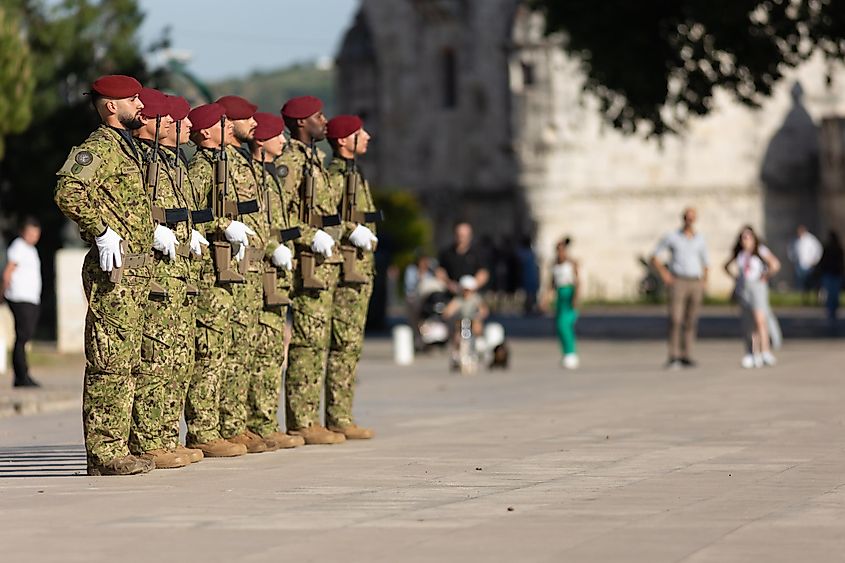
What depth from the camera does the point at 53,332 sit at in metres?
36.4

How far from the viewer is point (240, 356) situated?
13.8 m

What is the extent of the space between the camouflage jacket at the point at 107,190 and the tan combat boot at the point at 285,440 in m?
2.30

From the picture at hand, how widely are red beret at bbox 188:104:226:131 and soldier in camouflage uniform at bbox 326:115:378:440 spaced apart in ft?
5.07

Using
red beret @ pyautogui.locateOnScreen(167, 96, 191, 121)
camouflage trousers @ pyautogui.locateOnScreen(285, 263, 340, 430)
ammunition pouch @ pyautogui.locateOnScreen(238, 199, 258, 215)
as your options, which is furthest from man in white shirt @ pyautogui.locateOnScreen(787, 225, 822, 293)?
red beret @ pyautogui.locateOnScreen(167, 96, 191, 121)

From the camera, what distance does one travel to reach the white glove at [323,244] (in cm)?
1451

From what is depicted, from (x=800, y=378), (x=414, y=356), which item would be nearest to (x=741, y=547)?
(x=800, y=378)

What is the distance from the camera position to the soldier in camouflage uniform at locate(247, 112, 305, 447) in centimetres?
1407

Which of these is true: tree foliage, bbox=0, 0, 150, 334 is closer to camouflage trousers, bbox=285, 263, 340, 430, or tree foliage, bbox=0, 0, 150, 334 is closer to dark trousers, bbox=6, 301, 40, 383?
dark trousers, bbox=6, 301, 40, 383

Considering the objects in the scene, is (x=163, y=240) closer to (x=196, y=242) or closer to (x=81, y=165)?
(x=196, y=242)

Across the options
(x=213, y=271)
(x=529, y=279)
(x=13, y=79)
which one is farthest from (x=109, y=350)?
(x=529, y=279)

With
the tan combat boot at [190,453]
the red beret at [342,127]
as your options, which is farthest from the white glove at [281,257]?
the tan combat boot at [190,453]

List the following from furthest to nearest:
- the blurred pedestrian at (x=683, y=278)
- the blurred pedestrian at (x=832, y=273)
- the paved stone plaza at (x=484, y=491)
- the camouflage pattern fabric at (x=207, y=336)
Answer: the blurred pedestrian at (x=832, y=273) < the blurred pedestrian at (x=683, y=278) < the camouflage pattern fabric at (x=207, y=336) < the paved stone plaza at (x=484, y=491)

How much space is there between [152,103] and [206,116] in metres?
1.00

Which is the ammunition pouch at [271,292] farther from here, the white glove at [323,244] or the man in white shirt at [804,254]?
the man in white shirt at [804,254]
